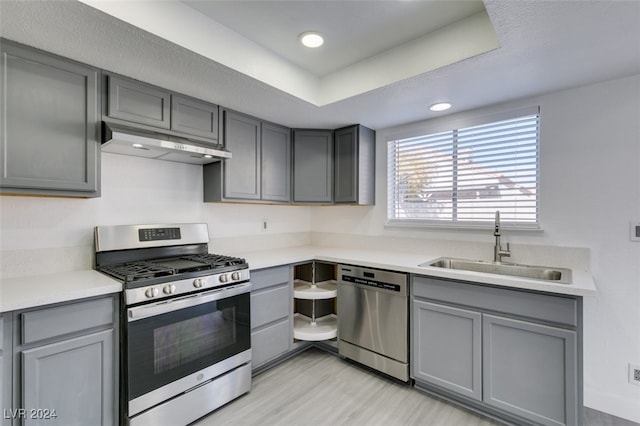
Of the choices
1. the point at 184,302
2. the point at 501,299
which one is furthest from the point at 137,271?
the point at 501,299

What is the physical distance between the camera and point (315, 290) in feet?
9.14

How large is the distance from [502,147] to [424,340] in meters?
1.68

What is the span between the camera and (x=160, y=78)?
1926 mm

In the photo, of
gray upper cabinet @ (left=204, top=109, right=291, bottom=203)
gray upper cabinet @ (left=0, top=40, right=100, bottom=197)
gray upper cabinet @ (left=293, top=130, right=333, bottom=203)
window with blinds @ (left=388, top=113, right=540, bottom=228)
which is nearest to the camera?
gray upper cabinet @ (left=0, top=40, right=100, bottom=197)

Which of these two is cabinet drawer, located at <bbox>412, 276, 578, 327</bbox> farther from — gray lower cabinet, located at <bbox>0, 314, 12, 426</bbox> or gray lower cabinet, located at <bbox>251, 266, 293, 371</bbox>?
gray lower cabinet, located at <bbox>0, 314, 12, 426</bbox>

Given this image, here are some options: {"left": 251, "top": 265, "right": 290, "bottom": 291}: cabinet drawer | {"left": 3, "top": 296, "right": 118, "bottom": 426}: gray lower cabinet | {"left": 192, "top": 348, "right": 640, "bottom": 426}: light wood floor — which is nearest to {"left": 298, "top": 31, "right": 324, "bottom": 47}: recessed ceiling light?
{"left": 251, "top": 265, "right": 290, "bottom": 291}: cabinet drawer

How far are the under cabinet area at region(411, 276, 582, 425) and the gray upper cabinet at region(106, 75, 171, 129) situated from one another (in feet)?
7.20

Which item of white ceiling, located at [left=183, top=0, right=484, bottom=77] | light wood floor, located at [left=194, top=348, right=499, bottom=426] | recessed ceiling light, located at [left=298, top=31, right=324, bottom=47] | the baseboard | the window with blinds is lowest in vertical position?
light wood floor, located at [left=194, top=348, right=499, bottom=426]

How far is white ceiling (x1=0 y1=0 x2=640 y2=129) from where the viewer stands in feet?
4.45

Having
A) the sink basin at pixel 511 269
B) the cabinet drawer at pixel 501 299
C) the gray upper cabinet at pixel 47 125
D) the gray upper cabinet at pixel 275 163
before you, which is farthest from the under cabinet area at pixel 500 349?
the gray upper cabinet at pixel 47 125

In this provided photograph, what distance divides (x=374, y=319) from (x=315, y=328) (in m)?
0.65

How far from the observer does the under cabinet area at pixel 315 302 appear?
270 centimetres

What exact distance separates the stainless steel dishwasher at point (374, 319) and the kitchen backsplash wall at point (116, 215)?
3.73ft

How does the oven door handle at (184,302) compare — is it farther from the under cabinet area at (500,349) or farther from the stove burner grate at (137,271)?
the under cabinet area at (500,349)
